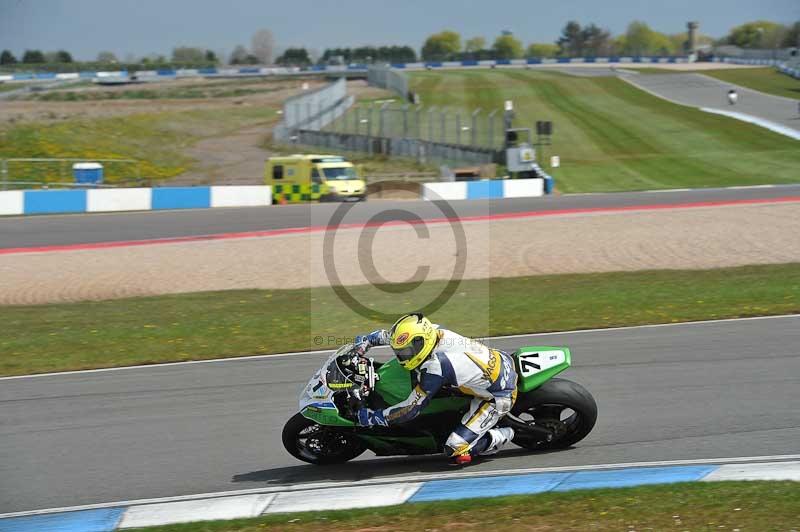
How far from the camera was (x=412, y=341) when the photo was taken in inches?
281

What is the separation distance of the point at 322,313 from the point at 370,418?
7.94m

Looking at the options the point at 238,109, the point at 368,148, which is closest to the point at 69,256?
the point at 368,148

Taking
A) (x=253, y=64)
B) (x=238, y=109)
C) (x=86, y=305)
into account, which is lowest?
(x=86, y=305)

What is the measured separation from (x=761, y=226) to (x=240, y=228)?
1450 centimetres

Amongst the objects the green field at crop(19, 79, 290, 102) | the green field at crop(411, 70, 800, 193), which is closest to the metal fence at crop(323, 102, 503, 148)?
the green field at crop(411, 70, 800, 193)

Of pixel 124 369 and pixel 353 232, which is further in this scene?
pixel 353 232

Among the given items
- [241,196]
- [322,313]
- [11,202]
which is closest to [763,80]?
[241,196]

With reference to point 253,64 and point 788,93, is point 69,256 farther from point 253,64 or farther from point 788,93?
point 253,64

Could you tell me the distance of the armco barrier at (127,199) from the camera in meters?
30.5

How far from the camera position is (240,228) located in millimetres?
25703

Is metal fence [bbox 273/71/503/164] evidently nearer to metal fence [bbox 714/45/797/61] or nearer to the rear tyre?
the rear tyre

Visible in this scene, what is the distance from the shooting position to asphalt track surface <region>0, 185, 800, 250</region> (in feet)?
81.8

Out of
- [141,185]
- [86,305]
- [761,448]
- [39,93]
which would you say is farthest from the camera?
[39,93]

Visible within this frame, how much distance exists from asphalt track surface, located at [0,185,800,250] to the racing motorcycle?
57.9 feet
